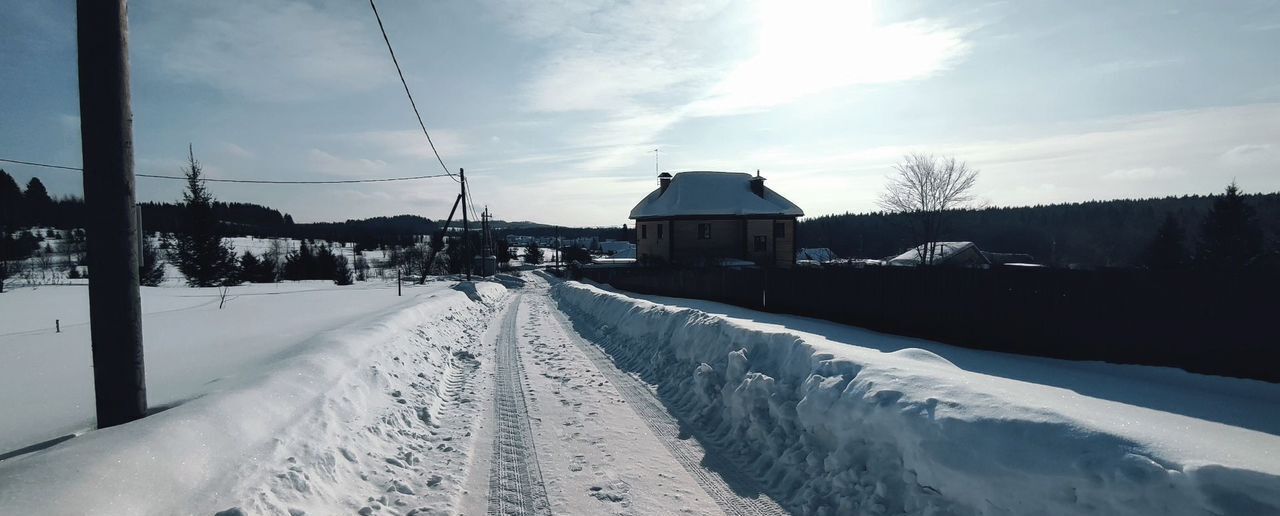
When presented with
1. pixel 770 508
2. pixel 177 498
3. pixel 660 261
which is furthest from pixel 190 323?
pixel 660 261

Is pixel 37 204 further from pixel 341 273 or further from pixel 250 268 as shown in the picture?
pixel 341 273

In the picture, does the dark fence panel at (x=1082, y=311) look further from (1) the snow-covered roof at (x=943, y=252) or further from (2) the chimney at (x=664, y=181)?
(1) the snow-covered roof at (x=943, y=252)

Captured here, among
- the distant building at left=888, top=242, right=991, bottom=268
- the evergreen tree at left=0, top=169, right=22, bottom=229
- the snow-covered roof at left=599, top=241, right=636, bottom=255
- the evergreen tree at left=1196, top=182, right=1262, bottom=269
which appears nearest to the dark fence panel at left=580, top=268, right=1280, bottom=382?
the evergreen tree at left=1196, top=182, right=1262, bottom=269

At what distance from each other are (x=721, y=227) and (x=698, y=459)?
34565mm

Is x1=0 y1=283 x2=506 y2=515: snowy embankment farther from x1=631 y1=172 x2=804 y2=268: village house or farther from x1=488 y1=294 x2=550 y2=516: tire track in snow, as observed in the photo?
x1=631 y1=172 x2=804 y2=268: village house

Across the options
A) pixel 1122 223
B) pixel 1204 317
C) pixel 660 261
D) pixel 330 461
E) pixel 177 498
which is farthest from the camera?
pixel 1122 223

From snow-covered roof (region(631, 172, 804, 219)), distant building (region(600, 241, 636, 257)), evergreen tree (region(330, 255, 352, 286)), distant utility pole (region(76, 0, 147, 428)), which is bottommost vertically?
evergreen tree (region(330, 255, 352, 286))

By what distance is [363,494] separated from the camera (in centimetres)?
470

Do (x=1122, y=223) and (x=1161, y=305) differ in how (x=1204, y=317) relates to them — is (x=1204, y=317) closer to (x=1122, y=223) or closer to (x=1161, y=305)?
(x=1161, y=305)

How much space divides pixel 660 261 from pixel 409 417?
3386 centimetres

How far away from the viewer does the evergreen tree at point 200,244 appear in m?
37.3

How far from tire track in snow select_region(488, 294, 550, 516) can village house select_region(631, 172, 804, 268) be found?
30720mm

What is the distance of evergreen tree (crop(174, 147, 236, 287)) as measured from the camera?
3731cm

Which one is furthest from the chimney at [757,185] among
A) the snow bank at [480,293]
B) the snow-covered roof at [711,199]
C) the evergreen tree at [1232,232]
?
the evergreen tree at [1232,232]
